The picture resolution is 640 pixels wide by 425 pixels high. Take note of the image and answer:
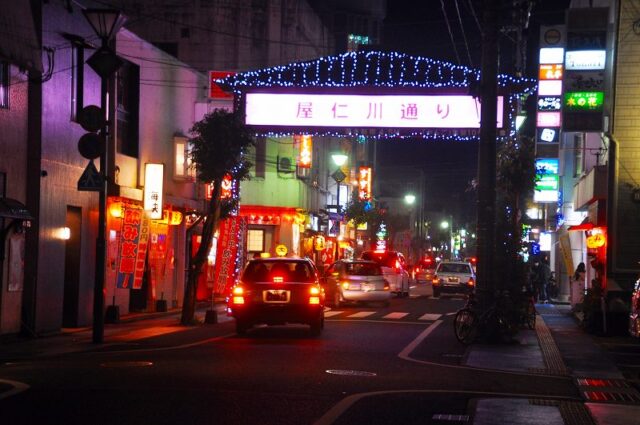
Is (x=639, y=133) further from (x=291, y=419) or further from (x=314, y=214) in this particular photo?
(x=314, y=214)

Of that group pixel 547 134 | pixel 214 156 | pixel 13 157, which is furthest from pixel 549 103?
pixel 13 157

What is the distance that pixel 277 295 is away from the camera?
20375 mm

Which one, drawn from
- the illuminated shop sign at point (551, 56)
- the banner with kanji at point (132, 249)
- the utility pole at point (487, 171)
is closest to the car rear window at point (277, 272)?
the utility pole at point (487, 171)

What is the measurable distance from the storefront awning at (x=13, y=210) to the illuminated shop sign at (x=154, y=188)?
780 cm

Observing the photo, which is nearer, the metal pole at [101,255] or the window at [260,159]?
the metal pole at [101,255]

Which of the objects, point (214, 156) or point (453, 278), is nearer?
point (214, 156)

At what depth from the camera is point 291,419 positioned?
9.75 metres

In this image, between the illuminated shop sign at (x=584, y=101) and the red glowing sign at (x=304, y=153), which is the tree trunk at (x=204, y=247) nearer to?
the illuminated shop sign at (x=584, y=101)

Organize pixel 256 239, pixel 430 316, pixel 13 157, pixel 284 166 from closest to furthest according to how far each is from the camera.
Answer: pixel 13 157, pixel 430 316, pixel 284 166, pixel 256 239

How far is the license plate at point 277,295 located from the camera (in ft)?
66.7

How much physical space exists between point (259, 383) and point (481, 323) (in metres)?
8.48

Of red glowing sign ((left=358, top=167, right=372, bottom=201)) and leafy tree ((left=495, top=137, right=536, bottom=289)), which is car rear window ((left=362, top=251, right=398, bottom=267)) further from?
red glowing sign ((left=358, top=167, right=372, bottom=201))

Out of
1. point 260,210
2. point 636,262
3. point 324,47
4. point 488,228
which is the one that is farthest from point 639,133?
point 324,47

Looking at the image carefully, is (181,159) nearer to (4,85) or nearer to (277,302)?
(277,302)
